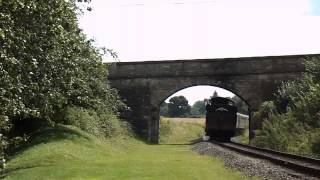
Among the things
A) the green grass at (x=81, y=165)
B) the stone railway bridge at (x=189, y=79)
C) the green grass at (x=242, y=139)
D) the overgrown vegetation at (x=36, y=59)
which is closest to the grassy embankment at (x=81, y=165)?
the green grass at (x=81, y=165)

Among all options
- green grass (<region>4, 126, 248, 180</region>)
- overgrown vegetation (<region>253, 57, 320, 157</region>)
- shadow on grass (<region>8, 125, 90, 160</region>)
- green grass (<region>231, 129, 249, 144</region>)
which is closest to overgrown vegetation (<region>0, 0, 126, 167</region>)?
green grass (<region>4, 126, 248, 180</region>)

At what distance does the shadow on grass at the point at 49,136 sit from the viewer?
2381cm

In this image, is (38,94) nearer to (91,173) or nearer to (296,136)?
(91,173)

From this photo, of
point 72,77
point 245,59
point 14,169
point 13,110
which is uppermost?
point 245,59

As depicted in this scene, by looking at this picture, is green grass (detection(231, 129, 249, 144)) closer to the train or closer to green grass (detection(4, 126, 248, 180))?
the train

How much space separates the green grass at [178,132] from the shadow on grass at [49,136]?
30.1m

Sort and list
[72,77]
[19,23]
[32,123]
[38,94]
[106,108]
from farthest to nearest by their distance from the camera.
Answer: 1. [106,108]
2. [32,123]
3. [72,77]
4. [38,94]
5. [19,23]

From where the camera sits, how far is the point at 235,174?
16.3 m

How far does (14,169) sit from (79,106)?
13.6 m

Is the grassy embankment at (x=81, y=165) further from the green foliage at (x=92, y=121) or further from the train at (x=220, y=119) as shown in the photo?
the train at (x=220, y=119)

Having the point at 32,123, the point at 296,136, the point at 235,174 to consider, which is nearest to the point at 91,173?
the point at 235,174

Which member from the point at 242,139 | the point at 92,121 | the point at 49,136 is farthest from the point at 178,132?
the point at 49,136

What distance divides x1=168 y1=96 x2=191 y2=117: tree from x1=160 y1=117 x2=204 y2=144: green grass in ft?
258

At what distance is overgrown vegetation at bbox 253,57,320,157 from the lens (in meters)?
28.8
